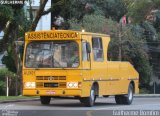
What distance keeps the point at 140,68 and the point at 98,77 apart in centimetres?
2967

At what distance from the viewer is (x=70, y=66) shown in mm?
24938

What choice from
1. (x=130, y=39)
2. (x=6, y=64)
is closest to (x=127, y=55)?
(x=130, y=39)

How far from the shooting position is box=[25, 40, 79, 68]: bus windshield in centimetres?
2503

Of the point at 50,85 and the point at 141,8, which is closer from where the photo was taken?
the point at 141,8

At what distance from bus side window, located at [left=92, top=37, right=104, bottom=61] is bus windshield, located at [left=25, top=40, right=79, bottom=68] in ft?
4.56

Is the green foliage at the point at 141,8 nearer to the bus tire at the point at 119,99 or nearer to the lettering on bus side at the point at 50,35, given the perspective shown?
the lettering on bus side at the point at 50,35

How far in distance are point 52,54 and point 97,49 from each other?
2367mm

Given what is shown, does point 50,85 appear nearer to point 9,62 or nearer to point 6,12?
point 6,12

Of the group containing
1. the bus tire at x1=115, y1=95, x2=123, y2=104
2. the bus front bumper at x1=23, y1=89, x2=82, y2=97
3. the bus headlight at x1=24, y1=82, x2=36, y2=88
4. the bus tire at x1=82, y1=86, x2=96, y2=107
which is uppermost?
the bus headlight at x1=24, y1=82, x2=36, y2=88

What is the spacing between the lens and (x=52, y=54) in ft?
82.6

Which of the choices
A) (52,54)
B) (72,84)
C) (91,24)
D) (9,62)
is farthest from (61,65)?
(9,62)

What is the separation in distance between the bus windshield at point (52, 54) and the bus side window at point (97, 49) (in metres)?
1.39

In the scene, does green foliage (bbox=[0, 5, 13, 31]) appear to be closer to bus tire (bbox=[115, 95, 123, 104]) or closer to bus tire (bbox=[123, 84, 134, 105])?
bus tire (bbox=[115, 95, 123, 104])

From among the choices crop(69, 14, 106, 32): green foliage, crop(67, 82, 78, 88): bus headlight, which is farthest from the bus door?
crop(69, 14, 106, 32): green foliage
